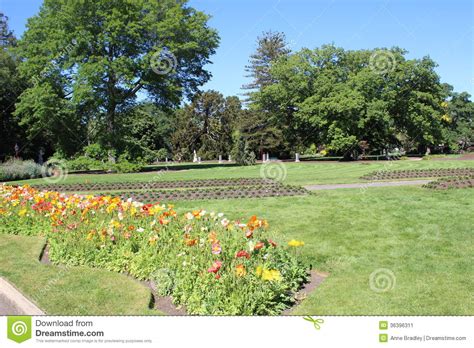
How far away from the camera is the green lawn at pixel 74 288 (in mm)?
5043

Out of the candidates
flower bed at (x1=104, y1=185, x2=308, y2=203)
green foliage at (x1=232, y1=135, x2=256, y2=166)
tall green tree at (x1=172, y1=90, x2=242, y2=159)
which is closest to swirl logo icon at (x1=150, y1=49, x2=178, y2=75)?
green foliage at (x1=232, y1=135, x2=256, y2=166)

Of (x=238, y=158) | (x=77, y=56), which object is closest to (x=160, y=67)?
(x=77, y=56)

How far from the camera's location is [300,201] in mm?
12125

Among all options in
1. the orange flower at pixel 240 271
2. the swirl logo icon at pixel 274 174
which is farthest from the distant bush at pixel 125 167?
the orange flower at pixel 240 271

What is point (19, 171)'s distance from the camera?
26.0 metres

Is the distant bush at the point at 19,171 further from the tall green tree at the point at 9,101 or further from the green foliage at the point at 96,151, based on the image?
the tall green tree at the point at 9,101

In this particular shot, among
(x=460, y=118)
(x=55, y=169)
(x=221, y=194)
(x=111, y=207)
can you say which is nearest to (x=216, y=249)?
(x=111, y=207)

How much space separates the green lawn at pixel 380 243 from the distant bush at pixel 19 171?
57.6 feet

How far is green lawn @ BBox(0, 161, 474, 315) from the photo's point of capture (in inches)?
196

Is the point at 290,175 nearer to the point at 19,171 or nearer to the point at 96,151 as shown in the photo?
the point at 96,151

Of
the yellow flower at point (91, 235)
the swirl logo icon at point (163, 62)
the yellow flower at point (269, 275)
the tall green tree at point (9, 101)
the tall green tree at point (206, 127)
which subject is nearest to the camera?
the yellow flower at point (269, 275)
